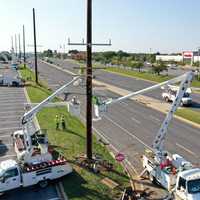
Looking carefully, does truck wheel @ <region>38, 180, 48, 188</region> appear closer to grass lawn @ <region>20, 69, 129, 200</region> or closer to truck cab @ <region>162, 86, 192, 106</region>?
grass lawn @ <region>20, 69, 129, 200</region>

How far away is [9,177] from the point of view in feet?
52.3

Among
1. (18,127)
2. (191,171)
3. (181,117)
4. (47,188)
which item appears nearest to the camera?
(191,171)

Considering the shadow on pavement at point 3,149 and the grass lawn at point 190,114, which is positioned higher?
the grass lawn at point 190,114

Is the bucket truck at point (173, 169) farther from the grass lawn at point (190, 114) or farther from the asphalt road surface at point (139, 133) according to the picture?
the grass lawn at point (190, 114)

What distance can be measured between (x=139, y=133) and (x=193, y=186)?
13607mm

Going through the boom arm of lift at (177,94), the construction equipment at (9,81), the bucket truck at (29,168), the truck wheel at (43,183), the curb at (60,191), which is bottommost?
the curb at (60,191)

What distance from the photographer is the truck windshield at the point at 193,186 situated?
14009mm

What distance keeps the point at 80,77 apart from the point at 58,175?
5.73 m

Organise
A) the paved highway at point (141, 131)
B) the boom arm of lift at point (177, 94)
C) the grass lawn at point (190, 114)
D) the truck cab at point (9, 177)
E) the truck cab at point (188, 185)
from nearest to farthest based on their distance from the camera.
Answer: the truck cab at point (188, 185) → the truck cab at point (9, 177) → the boom arm of lift at point (177, 94) → the paved highway at point (141, 131) → the grass lawn at point (190, 114)

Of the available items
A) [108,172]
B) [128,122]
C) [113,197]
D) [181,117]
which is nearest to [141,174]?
[108,172]

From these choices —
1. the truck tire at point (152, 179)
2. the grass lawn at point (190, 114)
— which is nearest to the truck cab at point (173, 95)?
the grass lawn at point (190, 114)

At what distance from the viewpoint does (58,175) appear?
1723 centimetres

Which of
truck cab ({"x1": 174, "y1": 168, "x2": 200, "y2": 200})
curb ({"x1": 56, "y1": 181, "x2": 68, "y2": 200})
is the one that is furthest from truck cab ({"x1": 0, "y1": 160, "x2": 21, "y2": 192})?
truck cab ({"x1": 174, "y1": 168, "x2": 200, "y2": 200})

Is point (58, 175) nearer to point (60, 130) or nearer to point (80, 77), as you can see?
point (80, 77)
